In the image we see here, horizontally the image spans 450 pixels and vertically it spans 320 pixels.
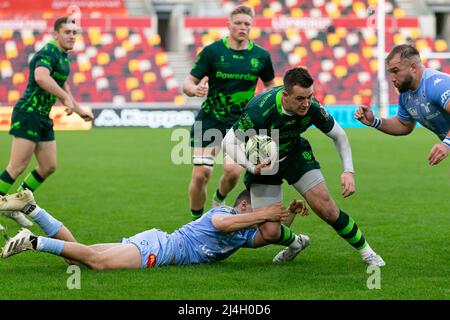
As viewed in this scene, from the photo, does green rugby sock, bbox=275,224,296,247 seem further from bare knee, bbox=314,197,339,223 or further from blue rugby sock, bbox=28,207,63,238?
blue rugby sock, bbox=28,207,63,238

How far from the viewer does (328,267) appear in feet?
26.0

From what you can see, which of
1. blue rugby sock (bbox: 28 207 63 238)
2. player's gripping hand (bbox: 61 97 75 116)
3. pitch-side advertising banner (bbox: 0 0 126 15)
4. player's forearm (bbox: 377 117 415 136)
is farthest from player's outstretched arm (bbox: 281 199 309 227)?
pitch-side advertising banner (bbox: 0 0 126 15)

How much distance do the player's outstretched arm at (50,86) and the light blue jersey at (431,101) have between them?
12.4ft

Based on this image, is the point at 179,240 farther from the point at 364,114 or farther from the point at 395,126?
the point at 395,126

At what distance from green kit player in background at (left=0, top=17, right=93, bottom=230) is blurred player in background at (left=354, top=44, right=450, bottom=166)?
3824mm

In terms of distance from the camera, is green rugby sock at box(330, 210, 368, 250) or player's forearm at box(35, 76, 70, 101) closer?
green rugby sock at box(330, 210, 368, 250)

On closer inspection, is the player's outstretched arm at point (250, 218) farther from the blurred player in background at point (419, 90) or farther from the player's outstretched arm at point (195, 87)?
the player's outstretched arm at point (195, 87)

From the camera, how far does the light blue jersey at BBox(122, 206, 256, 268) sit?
7.75 m

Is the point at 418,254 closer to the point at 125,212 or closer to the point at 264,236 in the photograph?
the point at 264,236

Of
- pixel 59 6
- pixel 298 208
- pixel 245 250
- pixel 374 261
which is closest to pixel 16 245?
pixel 298 208

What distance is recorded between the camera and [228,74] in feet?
34.1

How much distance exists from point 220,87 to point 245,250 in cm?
223

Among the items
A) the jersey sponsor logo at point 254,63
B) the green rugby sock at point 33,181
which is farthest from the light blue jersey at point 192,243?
the green rugby sock at point 33,181
